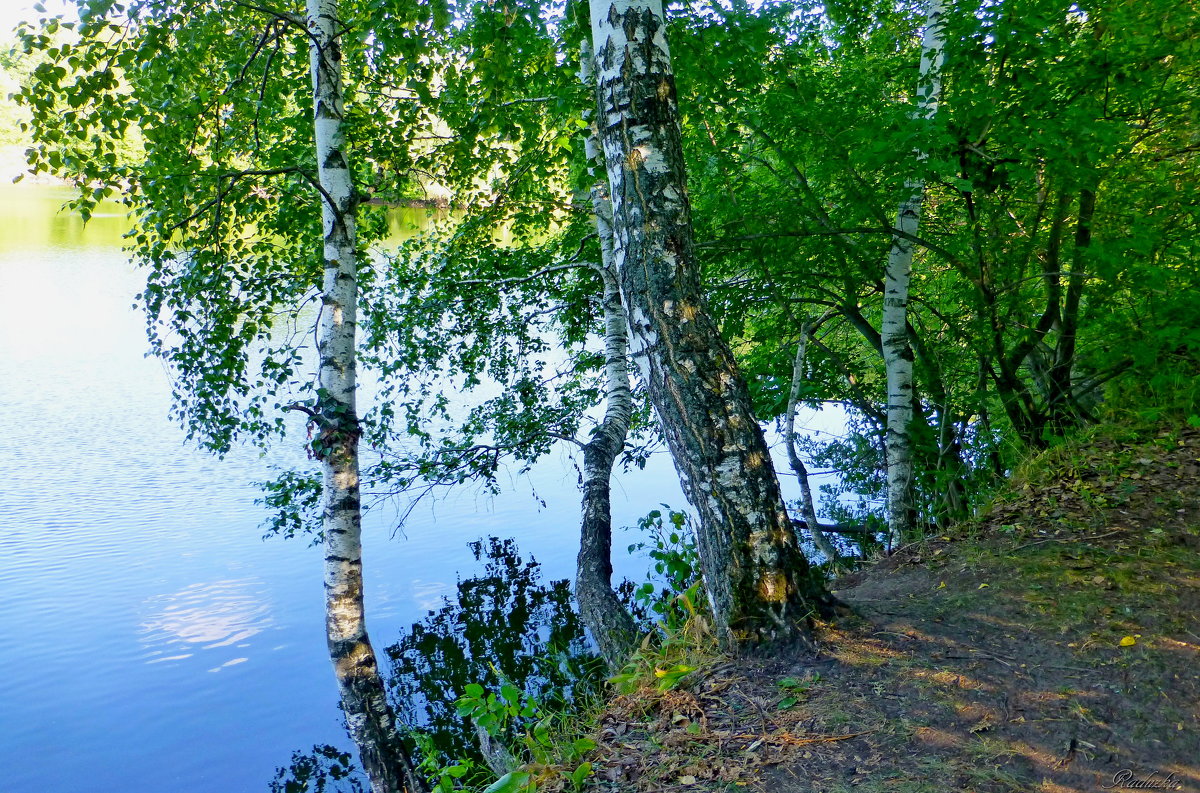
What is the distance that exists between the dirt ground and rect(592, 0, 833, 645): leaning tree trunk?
0.35 meters

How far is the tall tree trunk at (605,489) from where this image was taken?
16.3ft

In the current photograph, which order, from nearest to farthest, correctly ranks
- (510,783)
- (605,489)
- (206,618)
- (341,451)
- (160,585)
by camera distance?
(510,783)
(341,451)
(605,489)
(206,618)
(160,585)

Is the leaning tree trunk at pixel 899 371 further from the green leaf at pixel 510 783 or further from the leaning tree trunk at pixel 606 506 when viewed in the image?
the green leaf at pixel 510 783

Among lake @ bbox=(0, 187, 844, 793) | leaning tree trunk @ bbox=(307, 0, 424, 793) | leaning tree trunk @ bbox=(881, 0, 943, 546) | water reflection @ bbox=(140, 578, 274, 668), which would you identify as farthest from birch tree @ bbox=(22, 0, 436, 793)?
leaning tree trunk @ bbox=(881, 0, 943, 546)

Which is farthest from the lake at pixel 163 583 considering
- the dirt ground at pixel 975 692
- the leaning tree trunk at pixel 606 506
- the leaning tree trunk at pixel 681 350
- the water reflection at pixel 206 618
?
the leaning tree trunk at pixel 681 350

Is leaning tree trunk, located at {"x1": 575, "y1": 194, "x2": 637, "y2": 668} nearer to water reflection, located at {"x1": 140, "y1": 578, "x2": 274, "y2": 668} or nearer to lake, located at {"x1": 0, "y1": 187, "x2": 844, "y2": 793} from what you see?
lake, located at {"x1": 0, "y1": 187, "x2": 844, "y2": 793}

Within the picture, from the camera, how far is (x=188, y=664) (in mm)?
8227

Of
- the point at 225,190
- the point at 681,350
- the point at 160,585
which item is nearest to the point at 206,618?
the point at 160,585

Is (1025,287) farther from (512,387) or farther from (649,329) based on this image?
(512,387)

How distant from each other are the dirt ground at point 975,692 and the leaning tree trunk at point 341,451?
81.2 inches

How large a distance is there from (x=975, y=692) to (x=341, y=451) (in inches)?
147

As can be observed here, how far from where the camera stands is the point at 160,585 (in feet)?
31.8

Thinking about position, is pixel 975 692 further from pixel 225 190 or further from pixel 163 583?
pixel 163 583

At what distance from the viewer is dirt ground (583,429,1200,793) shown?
2686 millimetres
